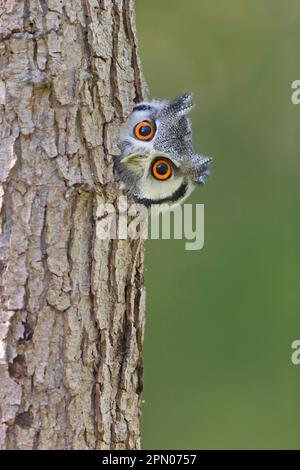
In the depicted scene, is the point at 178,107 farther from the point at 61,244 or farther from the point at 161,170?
the point at 61,244

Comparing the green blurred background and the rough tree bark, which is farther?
the green blurred background

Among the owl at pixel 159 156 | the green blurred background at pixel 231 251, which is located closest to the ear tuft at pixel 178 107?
the owl at pixel 159 156

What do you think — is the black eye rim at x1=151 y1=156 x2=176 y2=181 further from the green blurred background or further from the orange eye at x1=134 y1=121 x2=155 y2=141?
the green blurred background

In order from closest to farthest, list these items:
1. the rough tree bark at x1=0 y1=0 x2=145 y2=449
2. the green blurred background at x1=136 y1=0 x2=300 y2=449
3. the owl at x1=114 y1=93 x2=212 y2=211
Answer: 1. the rough tree bark at x1=0 y1=0 x2=145 y2=449
2. the owl at x1=114 y1=93 x2=212 y2=211
3. the green blurred background at x1=136 y1=0 x2=300 y2=449

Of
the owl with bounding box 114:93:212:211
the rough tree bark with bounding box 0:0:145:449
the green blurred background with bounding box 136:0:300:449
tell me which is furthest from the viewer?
the green blurred background with bounding box 136:0:300:449

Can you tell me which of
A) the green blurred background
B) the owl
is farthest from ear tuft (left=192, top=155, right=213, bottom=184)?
the green blurred background

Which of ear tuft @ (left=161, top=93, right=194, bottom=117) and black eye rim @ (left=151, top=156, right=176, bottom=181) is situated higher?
ear tuft @ (left=161, top=93, right=194, bottom=117)

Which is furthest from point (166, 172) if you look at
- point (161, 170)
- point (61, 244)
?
point (61, 244)

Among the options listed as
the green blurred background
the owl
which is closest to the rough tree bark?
the owl
